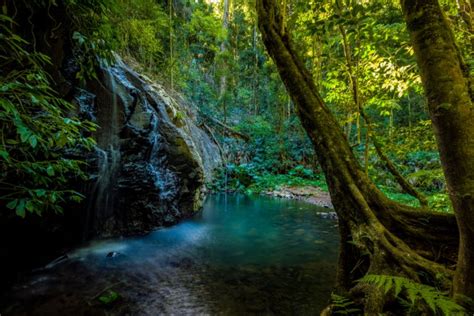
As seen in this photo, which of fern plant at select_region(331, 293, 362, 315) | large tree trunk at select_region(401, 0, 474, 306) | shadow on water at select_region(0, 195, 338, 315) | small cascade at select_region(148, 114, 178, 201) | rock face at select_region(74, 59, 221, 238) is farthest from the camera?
small cascade at select_region(148, 114, 178, 201)

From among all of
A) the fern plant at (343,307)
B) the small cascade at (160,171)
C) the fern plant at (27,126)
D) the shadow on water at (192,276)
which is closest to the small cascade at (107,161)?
the shadow on water at (192,276)

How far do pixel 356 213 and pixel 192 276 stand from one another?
8.98ft

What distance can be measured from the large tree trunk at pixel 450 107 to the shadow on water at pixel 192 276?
7.45ft

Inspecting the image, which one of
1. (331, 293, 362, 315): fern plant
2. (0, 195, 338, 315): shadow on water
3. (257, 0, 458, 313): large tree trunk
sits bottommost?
(0, 195, 338, 315): shadow on water

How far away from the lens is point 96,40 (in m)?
3.39

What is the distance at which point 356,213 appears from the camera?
2.30 metres

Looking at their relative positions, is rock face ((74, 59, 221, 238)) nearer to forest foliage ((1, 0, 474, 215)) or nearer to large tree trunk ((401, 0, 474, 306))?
forest foliage ((1, 0, 474, 215))

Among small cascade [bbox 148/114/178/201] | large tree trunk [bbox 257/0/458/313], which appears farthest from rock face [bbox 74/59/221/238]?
large tree trunk [bbox 257/0/458/313]

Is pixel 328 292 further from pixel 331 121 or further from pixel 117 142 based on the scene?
pixel 117 142

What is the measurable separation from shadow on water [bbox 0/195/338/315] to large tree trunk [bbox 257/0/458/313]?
1.29 m

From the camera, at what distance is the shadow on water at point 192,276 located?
2924 mm

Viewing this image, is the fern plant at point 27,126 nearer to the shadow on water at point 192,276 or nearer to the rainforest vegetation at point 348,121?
the rainforest vegetation at point 348,121

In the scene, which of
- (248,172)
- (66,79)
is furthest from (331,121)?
(248,172)

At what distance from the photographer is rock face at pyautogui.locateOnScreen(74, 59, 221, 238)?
5.24 meters
